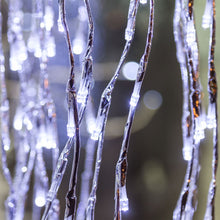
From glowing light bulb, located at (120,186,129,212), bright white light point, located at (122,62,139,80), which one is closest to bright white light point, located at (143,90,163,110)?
bright white light point, located at (122,62,139,80)

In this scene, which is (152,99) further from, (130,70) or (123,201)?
(123,201)

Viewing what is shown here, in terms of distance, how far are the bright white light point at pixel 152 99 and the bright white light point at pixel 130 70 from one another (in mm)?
64

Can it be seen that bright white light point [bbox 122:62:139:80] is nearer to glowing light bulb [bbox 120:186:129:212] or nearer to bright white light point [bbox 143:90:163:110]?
bright white light point [bbox 143:90:163:110]

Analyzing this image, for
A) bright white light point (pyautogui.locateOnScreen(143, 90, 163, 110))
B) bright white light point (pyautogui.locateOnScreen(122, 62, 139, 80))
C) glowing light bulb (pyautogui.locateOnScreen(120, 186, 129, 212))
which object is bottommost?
glowing light bulb (pyautogui.locateOnScreen(120, 186, 129, 212))

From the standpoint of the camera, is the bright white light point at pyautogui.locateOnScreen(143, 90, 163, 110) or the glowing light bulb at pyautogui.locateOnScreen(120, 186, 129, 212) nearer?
the glowing light bulb at pyautogui.locateOnScreen(120, 186, 129, 212)

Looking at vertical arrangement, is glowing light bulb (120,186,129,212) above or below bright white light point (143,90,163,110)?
below

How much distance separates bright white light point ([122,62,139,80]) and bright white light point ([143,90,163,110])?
0.21 feet

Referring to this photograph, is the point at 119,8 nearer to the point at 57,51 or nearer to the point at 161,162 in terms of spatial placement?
the point at 57,51

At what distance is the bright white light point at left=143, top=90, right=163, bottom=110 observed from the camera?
2.88ft

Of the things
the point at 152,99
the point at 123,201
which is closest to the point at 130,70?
the point at 152,99

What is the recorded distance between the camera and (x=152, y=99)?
879 mm

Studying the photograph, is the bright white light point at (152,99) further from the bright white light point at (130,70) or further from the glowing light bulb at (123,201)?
the glowing light bulb at (123,201)

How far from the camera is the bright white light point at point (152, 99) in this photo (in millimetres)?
876

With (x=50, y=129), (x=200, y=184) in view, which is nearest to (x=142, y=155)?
(x=200, y=184)
